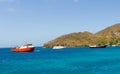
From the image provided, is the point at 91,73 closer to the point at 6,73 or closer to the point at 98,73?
the point at 98,73

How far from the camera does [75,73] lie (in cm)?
5066

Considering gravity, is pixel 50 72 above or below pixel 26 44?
below

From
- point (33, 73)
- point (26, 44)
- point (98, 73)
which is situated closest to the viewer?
point (98, 73)

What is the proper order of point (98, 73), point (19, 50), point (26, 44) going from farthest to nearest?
point (19, 50) → point (26, 44) → point (98, 73)

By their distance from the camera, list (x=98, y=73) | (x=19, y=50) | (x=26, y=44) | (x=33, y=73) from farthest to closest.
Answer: (x=19, y=50) < (x=26, y=44) < (x=33, y=73) < (x=98, y=73)

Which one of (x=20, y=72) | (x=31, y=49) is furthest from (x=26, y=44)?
(x=20, y=72)

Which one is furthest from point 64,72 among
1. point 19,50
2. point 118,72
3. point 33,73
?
point 19,50

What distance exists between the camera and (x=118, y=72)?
50.3 meters

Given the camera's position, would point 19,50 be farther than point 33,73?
Yes

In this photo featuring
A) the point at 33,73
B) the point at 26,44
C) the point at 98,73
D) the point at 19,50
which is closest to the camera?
the point at 98,73

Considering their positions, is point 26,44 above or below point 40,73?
above

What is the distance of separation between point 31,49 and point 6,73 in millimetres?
113862

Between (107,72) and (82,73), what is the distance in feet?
16.1

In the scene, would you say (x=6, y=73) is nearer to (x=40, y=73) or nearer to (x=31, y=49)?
(x=40, y=73)
